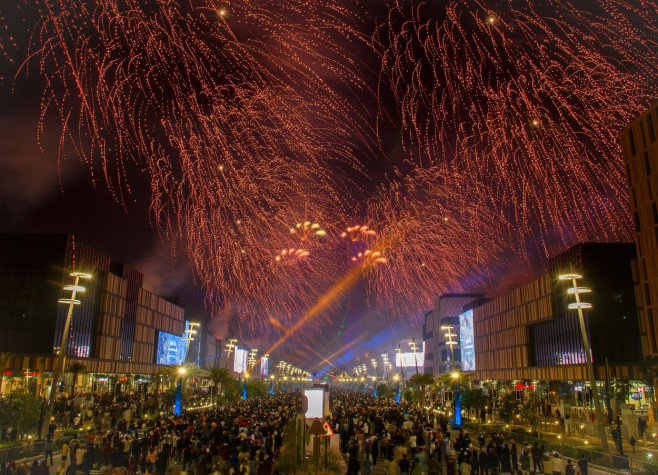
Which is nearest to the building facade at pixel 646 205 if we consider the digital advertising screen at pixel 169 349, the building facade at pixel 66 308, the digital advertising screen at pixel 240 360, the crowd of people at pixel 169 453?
the crowd of people at pixel 169 453

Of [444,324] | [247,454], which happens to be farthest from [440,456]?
[444,324]

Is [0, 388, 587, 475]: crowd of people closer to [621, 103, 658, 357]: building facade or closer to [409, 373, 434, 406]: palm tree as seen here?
[621, 103, 658, 357]: building facade

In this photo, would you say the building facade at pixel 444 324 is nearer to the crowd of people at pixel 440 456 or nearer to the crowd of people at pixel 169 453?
the crowd of people at pixel 440 456

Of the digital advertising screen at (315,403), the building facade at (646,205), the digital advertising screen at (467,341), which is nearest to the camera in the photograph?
the digital advertising screen at (315,403)

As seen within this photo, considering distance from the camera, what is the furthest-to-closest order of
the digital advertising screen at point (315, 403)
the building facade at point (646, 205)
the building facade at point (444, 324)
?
the building facade at point (444, 324), the building facade at point (646, 205), the digital advertising screen at point (315, 403)

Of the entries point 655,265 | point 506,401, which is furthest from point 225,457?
point 655,265

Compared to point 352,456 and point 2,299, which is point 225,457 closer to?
point 352,456
